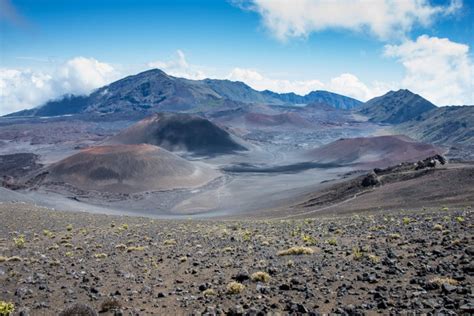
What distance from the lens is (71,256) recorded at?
14.4 m

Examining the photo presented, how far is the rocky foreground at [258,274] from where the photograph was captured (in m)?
8.01

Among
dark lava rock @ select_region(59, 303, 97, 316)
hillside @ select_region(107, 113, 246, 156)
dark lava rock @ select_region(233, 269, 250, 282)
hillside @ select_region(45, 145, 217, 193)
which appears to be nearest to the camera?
dark lava rock @ select_region(59, 303, 97, 316)

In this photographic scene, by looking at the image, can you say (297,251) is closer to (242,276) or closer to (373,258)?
(373,258)

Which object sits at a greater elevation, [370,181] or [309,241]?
[370,181]

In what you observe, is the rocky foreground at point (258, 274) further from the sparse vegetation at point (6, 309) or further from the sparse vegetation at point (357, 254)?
the sparse vegetation at point (6, 309)

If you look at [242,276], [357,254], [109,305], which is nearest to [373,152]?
[357,254]

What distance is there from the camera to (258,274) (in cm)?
985

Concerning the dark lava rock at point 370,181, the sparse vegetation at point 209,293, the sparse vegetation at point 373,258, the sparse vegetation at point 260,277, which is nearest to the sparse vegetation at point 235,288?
the sparse vegetation at point 209,293

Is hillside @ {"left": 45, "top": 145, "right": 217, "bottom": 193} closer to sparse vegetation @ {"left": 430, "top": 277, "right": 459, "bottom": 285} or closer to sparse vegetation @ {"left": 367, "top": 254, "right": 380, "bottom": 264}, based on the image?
sparse vegetation @ {"left": 367, "top": 254, "right": 380, "bottom": 264}

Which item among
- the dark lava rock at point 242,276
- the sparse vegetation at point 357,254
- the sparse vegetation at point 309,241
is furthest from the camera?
the sparse vegetation at point 309,241

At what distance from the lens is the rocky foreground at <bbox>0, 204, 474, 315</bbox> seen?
8.01 meters

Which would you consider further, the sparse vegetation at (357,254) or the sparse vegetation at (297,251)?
the sparse vegetation at (297,251)

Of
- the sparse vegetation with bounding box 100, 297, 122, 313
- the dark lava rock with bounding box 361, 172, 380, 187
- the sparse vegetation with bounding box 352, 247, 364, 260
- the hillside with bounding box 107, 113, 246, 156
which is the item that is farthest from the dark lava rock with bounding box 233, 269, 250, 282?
the hillside with bounding box 107, 113, 246, 156

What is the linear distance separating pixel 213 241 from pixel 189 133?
133 meters
